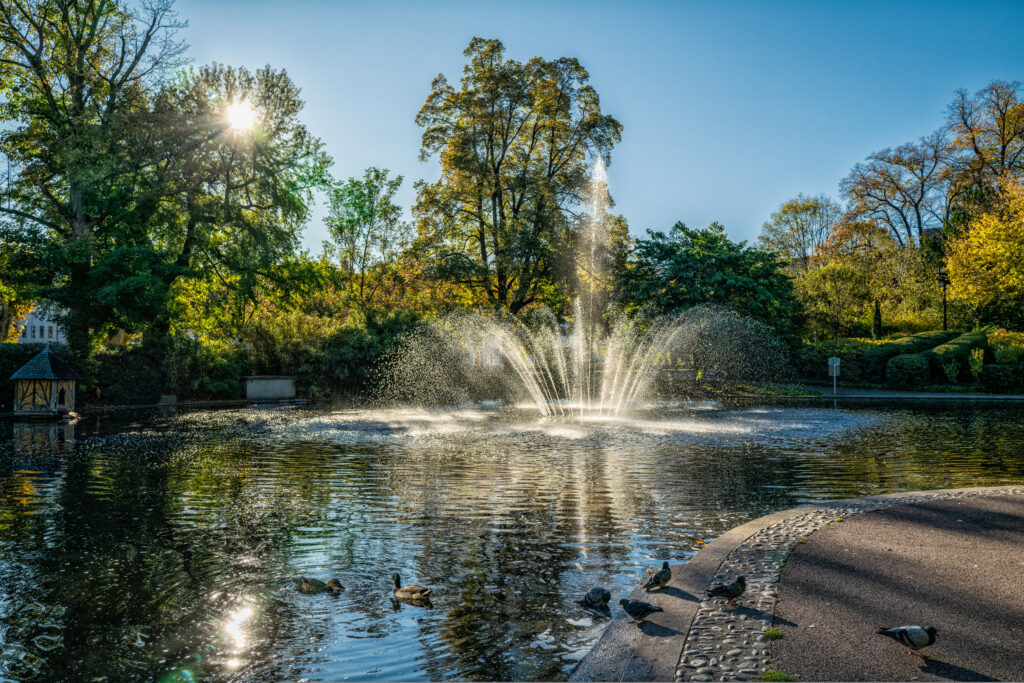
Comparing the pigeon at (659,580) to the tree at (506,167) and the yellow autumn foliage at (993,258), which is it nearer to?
the tree at (506,167)

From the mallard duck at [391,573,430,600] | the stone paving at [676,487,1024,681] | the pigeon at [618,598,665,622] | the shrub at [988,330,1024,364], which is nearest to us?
the stone paving at [676,487,1024,681]

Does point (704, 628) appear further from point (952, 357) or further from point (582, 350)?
point (952, 357)

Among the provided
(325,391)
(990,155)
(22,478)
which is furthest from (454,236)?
(990,155)

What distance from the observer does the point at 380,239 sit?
56.3 metres

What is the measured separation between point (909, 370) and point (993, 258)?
10354mm

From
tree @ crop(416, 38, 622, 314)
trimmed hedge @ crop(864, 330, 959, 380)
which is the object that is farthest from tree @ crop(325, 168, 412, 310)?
trimmed hedge @ crop(864, 330, 959, 380)

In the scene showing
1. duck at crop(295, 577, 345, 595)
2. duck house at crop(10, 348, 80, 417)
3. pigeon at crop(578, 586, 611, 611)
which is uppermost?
duck house at crop(10, 348, 80, 417)

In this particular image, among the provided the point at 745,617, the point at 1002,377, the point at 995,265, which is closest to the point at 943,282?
the point at 995,265

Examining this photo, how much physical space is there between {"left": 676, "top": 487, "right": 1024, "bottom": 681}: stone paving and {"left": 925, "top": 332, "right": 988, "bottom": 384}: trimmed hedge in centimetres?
3384

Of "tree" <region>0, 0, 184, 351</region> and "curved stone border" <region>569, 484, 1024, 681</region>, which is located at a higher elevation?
"tree" <region>0, 0, 184, 351</region>

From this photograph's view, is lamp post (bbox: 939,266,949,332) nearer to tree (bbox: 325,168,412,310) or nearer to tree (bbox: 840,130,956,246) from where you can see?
tree (bbox: 840,130,956,246)

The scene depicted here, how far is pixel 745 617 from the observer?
4953 mm

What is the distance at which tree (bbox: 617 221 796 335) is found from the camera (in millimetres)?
35844

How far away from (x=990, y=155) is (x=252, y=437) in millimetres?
56269
